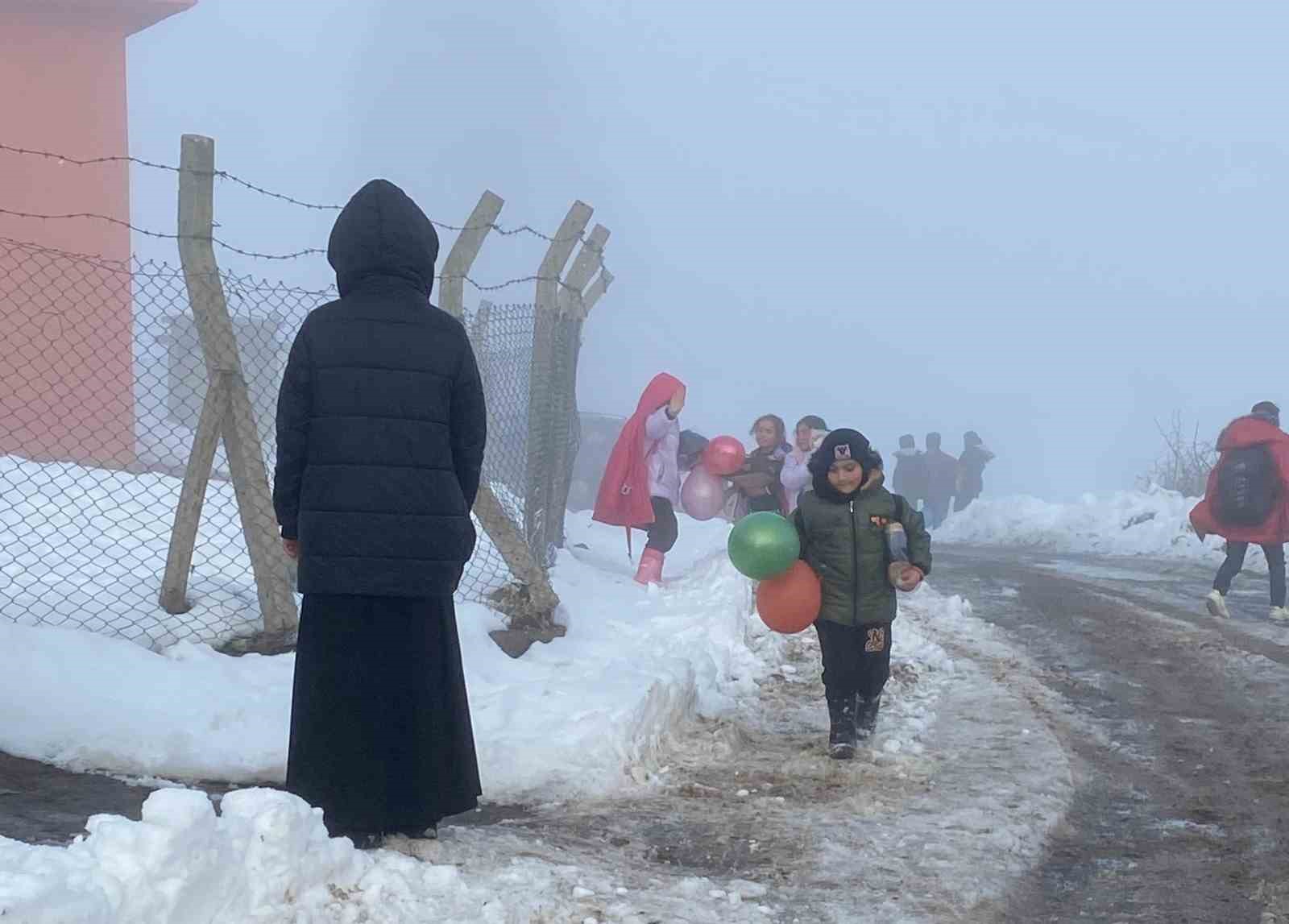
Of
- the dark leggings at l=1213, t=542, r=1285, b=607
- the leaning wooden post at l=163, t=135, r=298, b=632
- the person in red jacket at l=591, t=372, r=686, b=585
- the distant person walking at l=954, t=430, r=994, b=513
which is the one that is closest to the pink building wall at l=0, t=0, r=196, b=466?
the person in red jacket at l=591, t=372, r=686, b=585

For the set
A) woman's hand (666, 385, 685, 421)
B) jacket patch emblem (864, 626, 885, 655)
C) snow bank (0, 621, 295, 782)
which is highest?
woman's hand (666, 385, 685, 421)

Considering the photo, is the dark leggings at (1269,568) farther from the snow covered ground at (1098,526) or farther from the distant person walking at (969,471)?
the distant person walking at (969,471)

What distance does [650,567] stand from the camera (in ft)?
34.1

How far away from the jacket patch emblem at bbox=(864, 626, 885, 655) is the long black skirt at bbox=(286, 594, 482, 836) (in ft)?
8.16

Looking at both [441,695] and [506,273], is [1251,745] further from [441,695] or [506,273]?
[506,273]

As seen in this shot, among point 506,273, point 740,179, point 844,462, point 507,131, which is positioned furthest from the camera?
point 740,179

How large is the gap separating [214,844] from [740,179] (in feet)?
553

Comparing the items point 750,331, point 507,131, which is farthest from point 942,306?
point 507,131

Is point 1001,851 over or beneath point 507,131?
beneath

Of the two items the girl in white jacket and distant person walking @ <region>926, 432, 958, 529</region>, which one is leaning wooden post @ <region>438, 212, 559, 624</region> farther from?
distant person walking @ <region>926, 432, 958, 529</region>

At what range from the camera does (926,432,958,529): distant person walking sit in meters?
24.6

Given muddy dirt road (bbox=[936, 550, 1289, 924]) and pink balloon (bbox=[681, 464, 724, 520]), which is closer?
muddy dirt road (bbox=[936, 550, 1289, 924])

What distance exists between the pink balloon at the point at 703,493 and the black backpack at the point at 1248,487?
13.0 feet

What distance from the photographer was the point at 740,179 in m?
167
